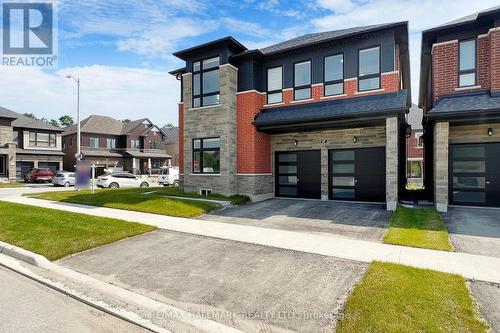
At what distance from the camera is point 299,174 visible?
601 inches

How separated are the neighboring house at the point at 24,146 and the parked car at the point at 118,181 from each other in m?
15.7

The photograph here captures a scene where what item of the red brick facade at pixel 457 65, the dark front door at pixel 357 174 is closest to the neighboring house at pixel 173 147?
the dark front door at pixel 357 174

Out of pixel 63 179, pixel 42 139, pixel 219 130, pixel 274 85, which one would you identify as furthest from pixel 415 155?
pixel 42 139

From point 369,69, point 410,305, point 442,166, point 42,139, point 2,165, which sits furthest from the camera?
point 42,139

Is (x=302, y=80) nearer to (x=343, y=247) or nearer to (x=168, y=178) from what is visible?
(x=343, y=247)

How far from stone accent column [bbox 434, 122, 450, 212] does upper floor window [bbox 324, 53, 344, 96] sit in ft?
14.7

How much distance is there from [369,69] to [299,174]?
6.07 metres

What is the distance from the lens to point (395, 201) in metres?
11.3

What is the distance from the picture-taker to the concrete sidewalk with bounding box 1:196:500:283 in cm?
546

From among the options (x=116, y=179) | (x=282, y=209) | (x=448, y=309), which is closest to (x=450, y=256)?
(x=448, y=309)

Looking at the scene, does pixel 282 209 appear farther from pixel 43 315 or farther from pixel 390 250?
pixel 43 315

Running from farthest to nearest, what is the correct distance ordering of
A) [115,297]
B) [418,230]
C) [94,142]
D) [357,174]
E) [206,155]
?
[94,142]
[206,155]
[357,174]
[418,230]
[115,297]

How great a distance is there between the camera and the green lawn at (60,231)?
7.26 m

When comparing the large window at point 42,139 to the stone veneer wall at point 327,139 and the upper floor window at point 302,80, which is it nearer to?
the stone veneer wall at point 327,139
